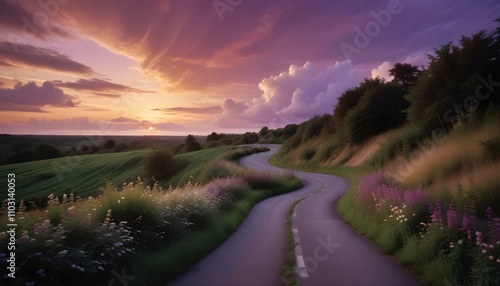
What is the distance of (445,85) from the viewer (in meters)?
25.8

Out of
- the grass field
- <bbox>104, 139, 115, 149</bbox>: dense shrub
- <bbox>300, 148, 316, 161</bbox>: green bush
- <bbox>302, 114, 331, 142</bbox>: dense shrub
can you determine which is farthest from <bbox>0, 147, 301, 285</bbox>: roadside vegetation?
<bbox>104, 139, 115, 149</bbox>: dense shrub

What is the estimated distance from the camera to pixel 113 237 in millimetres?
7598

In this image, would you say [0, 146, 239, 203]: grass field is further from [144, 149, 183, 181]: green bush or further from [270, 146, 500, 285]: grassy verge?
[270, 146, 500, 285]: grassy verge

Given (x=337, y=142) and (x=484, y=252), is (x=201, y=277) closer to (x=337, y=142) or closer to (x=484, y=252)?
(x=484, y=252)

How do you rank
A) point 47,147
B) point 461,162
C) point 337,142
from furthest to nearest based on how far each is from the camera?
1. point 47,147
2. point 337,142
3. point 461,162

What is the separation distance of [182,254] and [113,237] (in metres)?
1.99

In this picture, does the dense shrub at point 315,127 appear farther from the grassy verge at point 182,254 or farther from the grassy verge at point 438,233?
the grassy verge at point 182,254

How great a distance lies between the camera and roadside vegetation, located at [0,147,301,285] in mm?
6000

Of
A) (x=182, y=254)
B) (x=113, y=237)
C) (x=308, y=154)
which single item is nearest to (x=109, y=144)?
(x=308, y=154)

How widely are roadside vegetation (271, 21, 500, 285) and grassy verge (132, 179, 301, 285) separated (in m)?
5.20

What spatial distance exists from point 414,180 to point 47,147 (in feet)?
297

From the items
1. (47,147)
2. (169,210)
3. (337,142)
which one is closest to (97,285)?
(169,210)

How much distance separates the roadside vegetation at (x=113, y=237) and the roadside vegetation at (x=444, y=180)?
5.61m

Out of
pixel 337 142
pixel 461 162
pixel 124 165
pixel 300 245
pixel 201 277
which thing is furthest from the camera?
pixel 124 165
